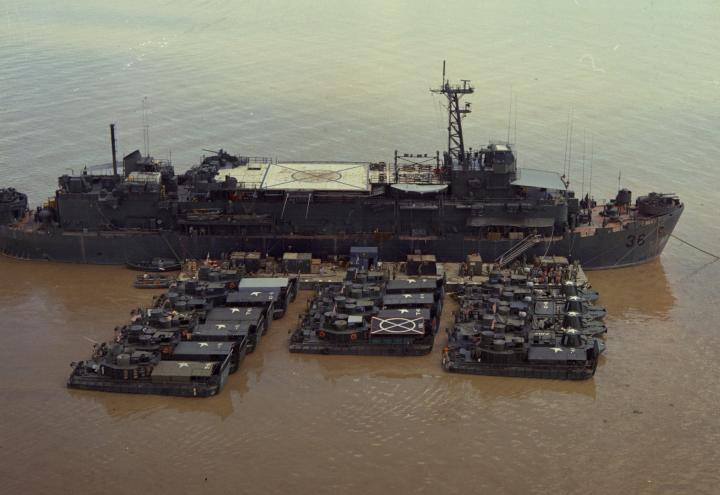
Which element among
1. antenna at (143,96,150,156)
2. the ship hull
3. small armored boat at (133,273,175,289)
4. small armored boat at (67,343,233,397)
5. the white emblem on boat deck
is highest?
antenna at (143,96,150,156)

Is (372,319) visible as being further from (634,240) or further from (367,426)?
(634,240)

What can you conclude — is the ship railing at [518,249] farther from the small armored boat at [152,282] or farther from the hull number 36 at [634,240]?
the small armored boat at [152,282]

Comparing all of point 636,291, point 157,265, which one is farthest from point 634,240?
point 157,265

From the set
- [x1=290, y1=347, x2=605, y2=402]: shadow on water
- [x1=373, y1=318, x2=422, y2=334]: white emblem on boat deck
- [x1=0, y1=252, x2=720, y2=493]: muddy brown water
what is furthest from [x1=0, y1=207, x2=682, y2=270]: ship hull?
[x1=290, y1=347, x2=605, y2=402]: shadow on water

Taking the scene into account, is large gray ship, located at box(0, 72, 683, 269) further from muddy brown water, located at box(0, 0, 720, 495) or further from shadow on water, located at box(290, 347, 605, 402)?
shadow on water, located at box(290, 347, 605, 402)

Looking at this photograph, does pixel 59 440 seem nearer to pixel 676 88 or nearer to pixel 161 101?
pixel 161 101
